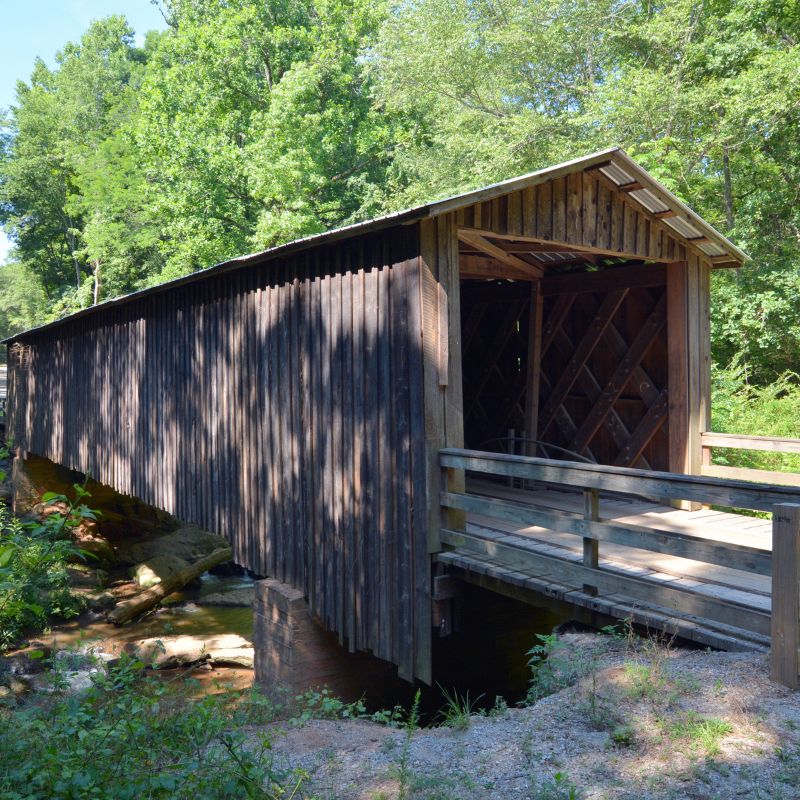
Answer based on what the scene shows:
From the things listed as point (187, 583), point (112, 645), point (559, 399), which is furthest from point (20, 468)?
point (559, 399)

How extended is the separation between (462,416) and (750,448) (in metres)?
2.74

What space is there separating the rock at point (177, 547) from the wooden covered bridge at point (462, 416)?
4129 mm

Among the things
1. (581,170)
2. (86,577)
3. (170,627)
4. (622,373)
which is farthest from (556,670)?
(86,577)

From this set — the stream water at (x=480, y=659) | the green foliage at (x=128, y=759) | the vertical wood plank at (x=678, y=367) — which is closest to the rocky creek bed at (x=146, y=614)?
the stream water at (x=480, y=659)

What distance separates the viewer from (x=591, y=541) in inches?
195

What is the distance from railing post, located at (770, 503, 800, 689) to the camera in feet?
12.2

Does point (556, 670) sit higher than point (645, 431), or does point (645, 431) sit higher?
point (645, 431)

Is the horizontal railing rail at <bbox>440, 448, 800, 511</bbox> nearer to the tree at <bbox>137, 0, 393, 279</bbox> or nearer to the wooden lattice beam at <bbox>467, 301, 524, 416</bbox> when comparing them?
the wooden lattice beam at <bbox>467, 301, 524, 416</bbox>

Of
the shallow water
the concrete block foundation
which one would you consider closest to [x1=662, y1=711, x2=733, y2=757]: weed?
the concrete block foundation

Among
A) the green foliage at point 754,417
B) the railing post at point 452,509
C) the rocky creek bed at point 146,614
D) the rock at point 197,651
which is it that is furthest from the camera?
the green foliage at point 754,417

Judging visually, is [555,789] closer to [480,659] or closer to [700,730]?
[700,730]

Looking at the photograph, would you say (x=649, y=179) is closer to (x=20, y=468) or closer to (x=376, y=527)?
(x=376, y=527)

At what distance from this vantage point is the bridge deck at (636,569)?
441 cm

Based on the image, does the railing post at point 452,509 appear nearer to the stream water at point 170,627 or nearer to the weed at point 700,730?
the weed at point 700,730
